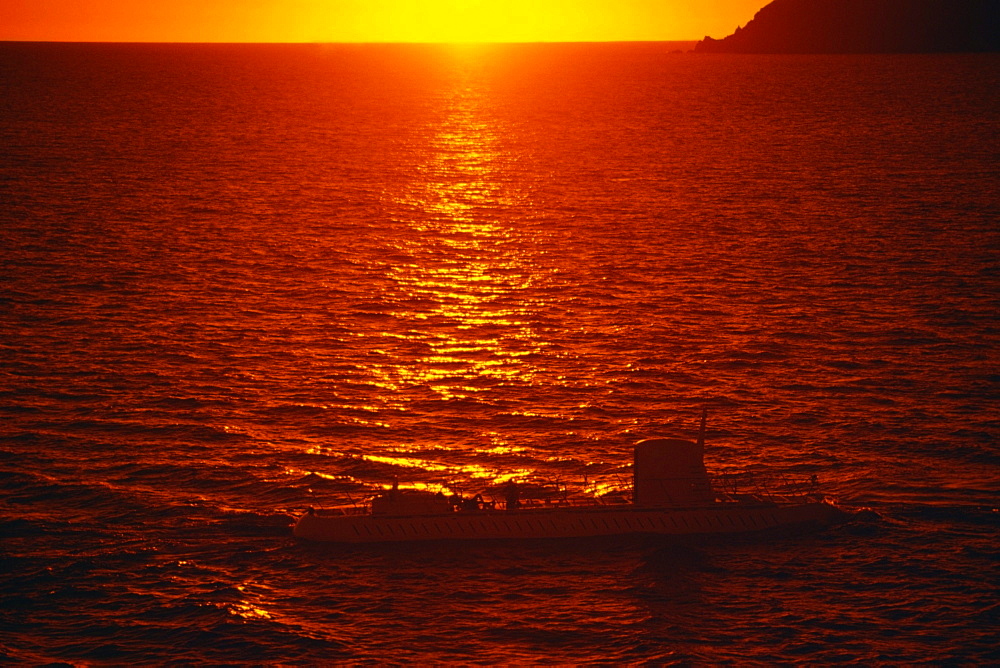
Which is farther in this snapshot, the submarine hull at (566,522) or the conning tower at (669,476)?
the conning tower at (669,476)

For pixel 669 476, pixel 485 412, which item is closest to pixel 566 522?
pixel 669 476

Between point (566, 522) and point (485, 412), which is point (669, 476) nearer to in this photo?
point (566, 522)

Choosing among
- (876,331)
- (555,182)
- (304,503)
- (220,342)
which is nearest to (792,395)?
(876,331)

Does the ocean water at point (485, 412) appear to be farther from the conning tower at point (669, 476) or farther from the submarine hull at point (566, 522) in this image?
the conning tower at point (669, 476)

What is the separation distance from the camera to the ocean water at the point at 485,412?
44031mm

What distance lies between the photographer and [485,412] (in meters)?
65.5

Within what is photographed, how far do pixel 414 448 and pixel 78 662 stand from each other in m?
23.0

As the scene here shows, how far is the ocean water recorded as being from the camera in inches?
1734

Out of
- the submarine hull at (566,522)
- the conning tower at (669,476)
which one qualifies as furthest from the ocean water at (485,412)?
the conning tower at (669,476)

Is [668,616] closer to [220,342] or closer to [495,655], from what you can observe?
[495,655]

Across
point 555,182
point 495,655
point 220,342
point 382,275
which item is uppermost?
point 555,182

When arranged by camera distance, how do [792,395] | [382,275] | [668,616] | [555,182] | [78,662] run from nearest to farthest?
1. [78,662]
2. [668,616]
3. [792,395]
4. [382,275]
5. [555,182]

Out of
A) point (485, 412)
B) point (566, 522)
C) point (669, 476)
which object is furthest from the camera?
point (485, 412)

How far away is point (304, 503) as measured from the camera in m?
54.1
